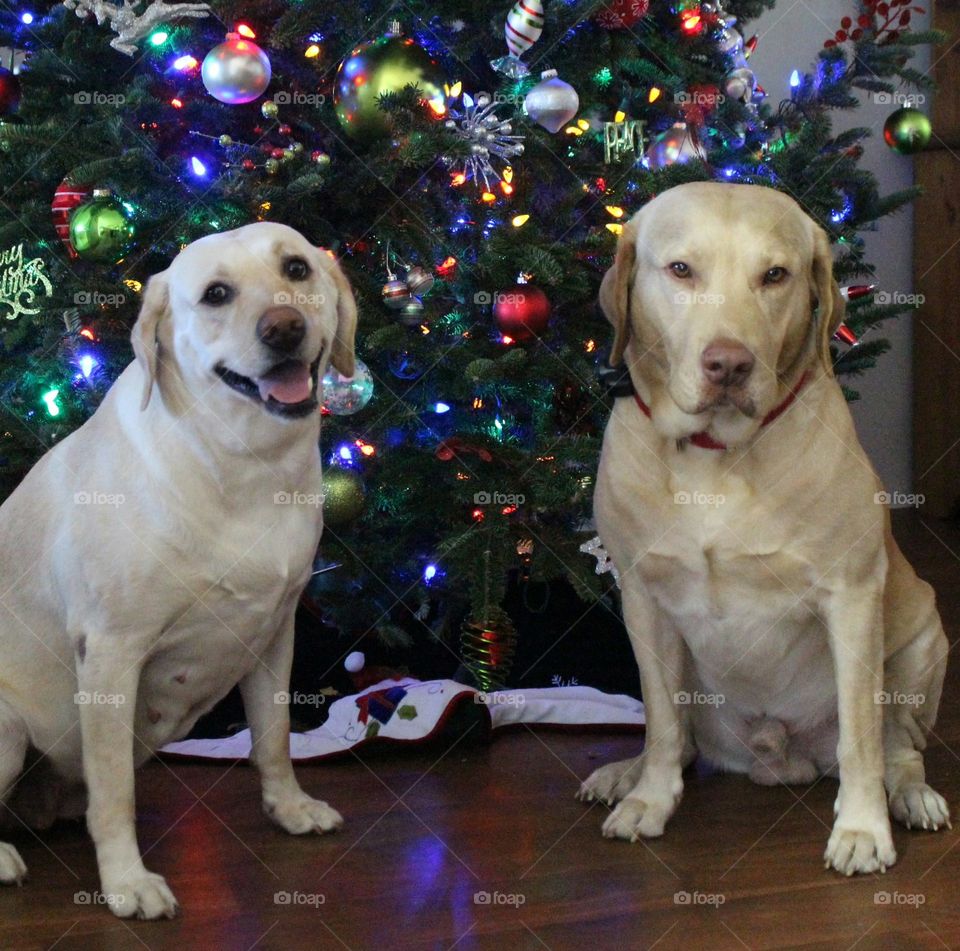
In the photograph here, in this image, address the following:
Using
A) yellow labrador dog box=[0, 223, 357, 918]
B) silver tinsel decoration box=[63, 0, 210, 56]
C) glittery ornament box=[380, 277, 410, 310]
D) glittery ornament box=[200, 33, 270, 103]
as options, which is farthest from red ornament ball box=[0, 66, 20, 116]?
yellow labrador dog box=[0, 223, 357, 918]

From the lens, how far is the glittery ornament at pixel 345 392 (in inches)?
110

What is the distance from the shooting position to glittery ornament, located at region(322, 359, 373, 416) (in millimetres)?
2789

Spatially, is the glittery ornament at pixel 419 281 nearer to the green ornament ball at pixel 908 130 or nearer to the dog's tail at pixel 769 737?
the dog's tail at pixel 769 737

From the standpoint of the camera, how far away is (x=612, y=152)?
3.25m

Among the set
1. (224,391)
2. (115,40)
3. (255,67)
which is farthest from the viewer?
(115,40)

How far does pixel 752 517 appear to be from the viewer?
2.14 meters

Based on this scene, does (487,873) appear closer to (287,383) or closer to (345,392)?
(287,383)

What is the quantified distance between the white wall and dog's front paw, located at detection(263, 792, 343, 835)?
14.8 ft

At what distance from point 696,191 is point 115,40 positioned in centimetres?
163

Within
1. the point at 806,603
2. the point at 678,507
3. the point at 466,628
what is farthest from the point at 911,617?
the point at 466,628

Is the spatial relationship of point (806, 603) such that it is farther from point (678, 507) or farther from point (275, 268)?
point (275, 268)

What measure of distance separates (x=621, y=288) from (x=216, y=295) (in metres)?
0.72

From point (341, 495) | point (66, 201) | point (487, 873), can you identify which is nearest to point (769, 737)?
point (487, 873)

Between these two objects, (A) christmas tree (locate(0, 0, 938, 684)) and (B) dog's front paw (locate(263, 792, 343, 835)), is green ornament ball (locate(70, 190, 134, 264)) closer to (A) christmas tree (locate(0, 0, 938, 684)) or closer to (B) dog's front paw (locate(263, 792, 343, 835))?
(A) christmas tree (locate(0, 0, 938, 684))
